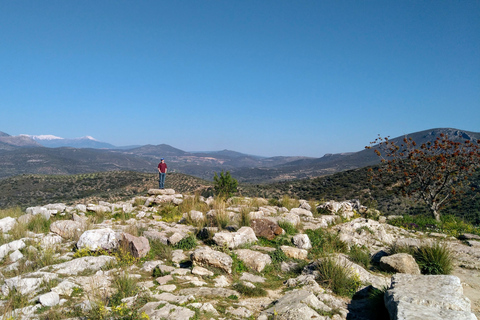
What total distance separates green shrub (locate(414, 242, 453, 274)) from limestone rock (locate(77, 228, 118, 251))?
288 inches

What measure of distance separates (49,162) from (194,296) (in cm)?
16531

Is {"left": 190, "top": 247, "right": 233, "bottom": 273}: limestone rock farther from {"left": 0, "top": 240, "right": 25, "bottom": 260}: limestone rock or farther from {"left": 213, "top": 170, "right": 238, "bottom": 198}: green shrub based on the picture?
{"left": 213, "top": 170, "right": 238, "bottom": 198}: green shrub

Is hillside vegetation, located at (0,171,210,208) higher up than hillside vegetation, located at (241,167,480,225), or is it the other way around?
hillside vegetation, located at (241,167,480,225)

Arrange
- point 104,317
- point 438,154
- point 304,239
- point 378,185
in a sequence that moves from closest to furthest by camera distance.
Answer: point 104,317, point 304,239, point 438,154, point 378,185

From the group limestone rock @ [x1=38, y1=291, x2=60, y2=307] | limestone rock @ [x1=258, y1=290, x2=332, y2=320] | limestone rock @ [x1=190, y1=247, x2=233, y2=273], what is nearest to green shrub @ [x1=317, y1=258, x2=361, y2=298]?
limestone rock @ [x1=258, y1=290, x2=332, y2=320]

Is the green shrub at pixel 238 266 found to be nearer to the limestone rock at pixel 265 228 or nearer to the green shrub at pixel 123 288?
the limestone rock at pixel 265 228

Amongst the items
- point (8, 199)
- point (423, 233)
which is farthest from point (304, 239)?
point (8, 199)

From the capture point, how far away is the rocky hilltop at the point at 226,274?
4.02 metres

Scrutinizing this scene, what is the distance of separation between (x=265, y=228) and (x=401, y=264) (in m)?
3.60

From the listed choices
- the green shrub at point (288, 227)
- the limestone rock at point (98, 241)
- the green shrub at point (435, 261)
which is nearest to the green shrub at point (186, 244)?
the limestone rock at point (98, 241)

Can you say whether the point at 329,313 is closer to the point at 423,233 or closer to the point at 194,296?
the point at 194,296

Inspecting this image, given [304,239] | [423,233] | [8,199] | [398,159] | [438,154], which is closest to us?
[304,239]

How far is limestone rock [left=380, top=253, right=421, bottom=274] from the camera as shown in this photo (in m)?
5.97

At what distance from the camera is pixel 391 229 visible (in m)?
10.5
